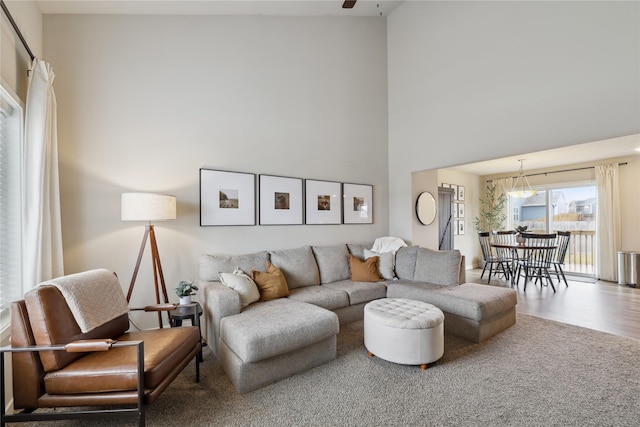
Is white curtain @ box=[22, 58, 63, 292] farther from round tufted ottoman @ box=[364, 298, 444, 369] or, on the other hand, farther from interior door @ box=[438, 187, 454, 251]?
interior door @ box=[438, 187, 454, 251]

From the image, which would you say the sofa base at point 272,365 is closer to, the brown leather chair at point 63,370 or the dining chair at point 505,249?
the brown leather chair at point 63,370

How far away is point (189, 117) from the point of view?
3.40 m

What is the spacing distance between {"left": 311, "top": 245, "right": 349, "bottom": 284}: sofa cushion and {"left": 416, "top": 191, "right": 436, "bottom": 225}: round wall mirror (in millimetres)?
1603

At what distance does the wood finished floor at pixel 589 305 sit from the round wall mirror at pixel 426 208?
Answer: 1.81 metres

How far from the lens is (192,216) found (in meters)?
3.39

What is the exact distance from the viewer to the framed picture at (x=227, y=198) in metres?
3.45

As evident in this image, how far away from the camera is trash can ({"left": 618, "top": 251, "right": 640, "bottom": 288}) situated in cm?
524

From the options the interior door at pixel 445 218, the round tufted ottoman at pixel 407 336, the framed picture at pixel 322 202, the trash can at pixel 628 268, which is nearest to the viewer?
the round tufted ottoman at pixel 407 336

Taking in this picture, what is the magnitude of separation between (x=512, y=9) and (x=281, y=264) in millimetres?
4217

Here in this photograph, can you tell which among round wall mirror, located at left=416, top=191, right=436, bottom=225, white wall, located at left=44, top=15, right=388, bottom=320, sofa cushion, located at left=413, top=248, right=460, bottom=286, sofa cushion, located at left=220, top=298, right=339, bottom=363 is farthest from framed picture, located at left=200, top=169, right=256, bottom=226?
round wall mirror, located at left=416, top=191, right=436, bottom=225

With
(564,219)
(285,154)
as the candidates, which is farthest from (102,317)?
(564,219)

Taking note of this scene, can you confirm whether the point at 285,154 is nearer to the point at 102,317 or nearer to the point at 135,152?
the point at 135,152

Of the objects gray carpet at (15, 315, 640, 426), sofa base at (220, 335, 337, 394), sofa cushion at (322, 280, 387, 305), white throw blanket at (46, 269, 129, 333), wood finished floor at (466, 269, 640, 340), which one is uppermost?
white throw blanket at (46, 269, 129, 333)

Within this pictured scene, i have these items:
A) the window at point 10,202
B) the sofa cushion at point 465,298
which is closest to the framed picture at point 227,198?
the window at point 10,202
